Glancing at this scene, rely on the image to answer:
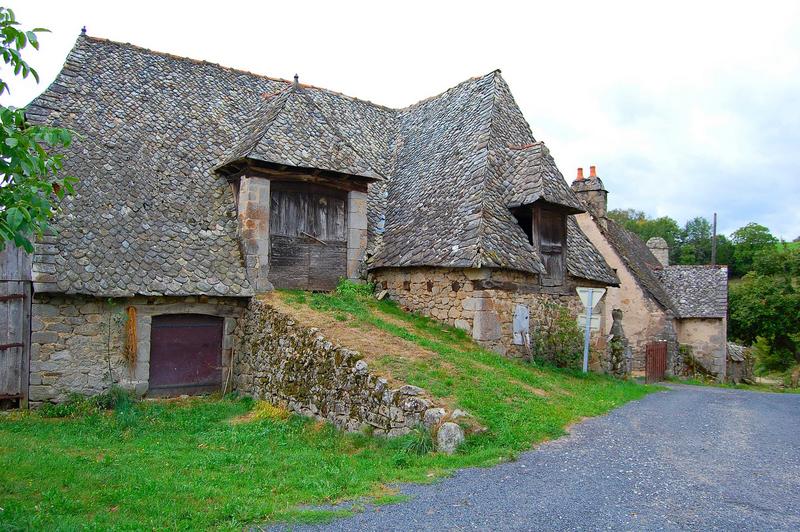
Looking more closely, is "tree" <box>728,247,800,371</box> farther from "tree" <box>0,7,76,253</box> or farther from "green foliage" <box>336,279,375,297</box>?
"tree" <box>0,7,76,253</box>

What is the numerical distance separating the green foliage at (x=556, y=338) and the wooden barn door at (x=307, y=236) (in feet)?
15.8

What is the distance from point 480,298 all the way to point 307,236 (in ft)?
14.3

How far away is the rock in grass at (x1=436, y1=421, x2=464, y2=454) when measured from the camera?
727cm

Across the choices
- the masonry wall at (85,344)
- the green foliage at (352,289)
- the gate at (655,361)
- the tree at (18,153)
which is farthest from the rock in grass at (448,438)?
the gate at (655,361)

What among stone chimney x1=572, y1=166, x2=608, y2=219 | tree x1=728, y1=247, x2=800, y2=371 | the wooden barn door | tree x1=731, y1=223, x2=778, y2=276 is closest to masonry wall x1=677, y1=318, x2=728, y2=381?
tree x1=728, y1=247, x2=800, y2=371

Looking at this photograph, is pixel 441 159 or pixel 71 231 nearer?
pixel 71 231

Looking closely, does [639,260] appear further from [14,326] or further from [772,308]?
[14,326]

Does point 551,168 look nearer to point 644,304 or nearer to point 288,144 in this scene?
point 288,144

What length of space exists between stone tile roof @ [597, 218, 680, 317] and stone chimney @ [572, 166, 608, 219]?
0.61 meters

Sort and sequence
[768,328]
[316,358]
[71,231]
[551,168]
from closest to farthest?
[316,358] < [71,231] < [551,168] < [768,328]

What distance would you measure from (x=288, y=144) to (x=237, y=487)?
29.2 feet

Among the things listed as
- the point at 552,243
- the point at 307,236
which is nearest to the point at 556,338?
the point at 552,243

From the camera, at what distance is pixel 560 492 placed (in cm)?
596

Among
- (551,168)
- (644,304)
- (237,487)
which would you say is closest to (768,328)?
(644,304)
